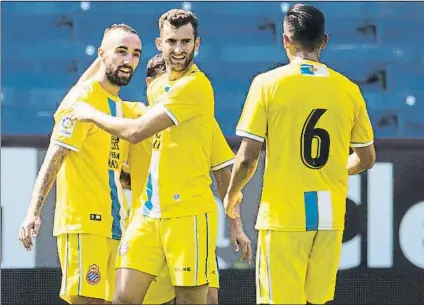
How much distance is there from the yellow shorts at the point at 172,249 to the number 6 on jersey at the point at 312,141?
0.65 m

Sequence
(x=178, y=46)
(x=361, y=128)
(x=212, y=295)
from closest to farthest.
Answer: (x=361, y=128) → (x=178, y=46) → (x=212, y=295)

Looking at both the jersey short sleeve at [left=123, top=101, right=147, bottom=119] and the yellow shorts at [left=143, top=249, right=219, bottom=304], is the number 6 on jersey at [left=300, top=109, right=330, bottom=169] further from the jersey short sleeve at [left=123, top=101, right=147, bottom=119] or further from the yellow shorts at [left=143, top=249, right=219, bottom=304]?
the jersey short sleeve at [left=123, top=101, right=147, bottom=119]

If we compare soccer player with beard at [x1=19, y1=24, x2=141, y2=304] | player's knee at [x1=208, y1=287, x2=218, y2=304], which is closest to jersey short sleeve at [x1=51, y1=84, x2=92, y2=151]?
soccer player with beard at [x1=19, y1=24, x2=141, y2=304]

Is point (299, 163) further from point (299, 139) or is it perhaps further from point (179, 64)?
point (179, 64)

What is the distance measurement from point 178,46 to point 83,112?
506mm

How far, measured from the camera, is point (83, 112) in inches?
174

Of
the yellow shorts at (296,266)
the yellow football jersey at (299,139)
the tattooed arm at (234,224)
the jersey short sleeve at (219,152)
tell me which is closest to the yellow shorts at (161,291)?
the tattooed arm at (234,224)

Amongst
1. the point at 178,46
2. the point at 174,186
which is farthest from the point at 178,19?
the point at 174,186

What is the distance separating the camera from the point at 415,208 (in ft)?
20.1

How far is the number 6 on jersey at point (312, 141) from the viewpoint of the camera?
4.00 m

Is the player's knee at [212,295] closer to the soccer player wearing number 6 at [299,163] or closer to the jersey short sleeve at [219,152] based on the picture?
the jersey short sleeve at [219,152]

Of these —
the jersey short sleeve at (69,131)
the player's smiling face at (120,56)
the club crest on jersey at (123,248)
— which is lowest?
the club crest on jersey at (123,248)

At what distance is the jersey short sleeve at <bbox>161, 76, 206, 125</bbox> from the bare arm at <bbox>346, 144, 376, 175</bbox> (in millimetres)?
692

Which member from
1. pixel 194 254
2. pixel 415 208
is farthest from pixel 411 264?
pixel 194 254
